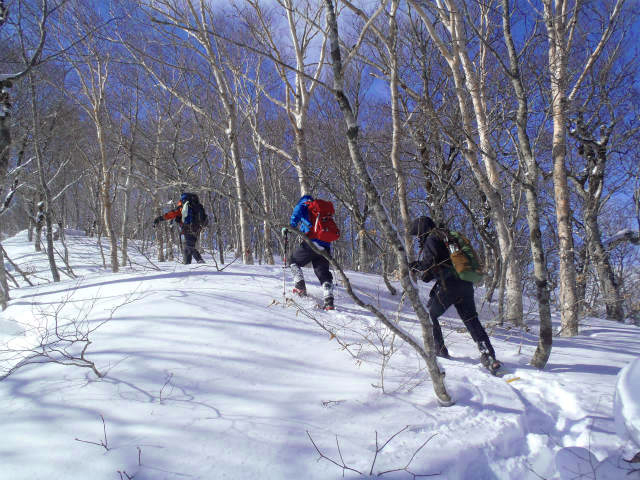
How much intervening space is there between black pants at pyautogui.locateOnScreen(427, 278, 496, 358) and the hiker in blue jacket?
4.25ft

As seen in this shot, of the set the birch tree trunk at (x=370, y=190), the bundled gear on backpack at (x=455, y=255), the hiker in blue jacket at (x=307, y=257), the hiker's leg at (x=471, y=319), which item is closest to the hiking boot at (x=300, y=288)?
the hiker in blue jacket at (x=307, y=257)

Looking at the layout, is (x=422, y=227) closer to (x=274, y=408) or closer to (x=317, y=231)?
(x=317, y=231)

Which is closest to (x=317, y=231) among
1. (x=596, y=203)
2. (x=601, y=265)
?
(x=596, y=203)

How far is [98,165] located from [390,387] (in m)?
11.9

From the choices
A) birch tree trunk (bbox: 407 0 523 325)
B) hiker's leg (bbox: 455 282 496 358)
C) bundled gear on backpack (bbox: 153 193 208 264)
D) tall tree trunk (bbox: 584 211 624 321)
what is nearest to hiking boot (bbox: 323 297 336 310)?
hiker's leg (bbox: 455 282 496 358)

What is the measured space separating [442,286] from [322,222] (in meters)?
1.55

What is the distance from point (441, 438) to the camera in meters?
1.87

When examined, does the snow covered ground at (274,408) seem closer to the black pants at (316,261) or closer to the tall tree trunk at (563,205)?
the black pants at (316,261)

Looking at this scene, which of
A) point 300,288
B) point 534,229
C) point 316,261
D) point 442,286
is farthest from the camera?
point 300,288

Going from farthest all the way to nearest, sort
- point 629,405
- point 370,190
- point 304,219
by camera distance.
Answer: point 304,219 → point 370,190 → point 629,405

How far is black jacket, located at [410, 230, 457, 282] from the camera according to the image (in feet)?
A: 10.6

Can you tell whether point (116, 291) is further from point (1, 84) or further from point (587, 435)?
point (587, 435)

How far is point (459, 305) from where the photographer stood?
3.20 m

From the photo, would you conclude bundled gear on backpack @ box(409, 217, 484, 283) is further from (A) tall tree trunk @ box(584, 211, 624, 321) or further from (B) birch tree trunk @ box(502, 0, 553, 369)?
(A) tall tree trunk @ box(584, 211, 624, 321)
